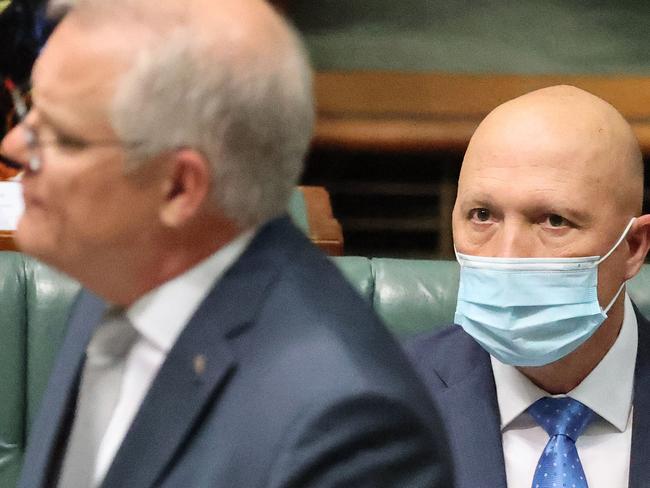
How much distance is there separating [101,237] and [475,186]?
0.81 meters

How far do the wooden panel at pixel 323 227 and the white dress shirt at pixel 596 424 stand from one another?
0.68 metres

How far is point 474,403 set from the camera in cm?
172

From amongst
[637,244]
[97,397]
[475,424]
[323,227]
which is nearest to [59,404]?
[97,397]

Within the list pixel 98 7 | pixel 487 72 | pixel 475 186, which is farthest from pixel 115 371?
pixel 487 72

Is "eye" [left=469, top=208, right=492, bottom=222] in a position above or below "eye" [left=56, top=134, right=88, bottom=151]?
below

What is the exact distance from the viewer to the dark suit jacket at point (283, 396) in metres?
0.95

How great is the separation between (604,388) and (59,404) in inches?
34.4

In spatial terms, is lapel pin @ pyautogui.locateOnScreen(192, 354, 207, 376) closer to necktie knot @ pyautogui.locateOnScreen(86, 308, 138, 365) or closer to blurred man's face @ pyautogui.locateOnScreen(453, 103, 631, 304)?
necktie knot @ pyautogui.locateOnScreen(86, 308, 138, 365)

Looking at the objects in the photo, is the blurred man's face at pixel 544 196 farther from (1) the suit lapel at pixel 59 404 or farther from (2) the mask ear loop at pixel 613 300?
(1) the suit lapel at pixel 59 404

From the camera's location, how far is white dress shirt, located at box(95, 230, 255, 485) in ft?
3.49

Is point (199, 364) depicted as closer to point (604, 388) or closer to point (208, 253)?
point (208, 253)

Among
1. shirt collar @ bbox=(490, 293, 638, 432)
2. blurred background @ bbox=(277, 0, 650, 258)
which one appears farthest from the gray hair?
blurred background @ bbox=(277, 0, 650, 258)

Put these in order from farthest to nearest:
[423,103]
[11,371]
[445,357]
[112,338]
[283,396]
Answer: [423,103] → [11,371] → [445,357] → [112,338] → [283,396]

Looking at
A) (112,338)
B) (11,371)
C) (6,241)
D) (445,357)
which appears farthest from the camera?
(6,241)
